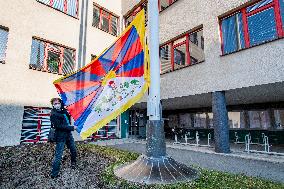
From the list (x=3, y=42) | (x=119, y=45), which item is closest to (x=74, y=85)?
(x=119, y=45)

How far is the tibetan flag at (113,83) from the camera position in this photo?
5.05 m

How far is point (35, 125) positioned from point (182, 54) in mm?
9531

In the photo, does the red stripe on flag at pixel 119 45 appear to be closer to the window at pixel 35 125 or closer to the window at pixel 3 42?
the window at pixel 3 42

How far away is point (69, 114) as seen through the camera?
18.8ft

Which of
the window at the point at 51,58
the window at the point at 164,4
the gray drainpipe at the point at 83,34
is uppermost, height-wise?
the window at the point at 164,4

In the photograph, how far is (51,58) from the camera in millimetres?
11938

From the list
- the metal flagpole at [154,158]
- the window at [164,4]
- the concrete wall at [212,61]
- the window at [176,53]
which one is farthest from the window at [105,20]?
the metal flagpole at [154,158]

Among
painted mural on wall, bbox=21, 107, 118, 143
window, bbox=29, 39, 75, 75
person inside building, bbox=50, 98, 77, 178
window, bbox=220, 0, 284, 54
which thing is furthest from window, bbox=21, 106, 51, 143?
window, bbox=220, 0, 284, 54

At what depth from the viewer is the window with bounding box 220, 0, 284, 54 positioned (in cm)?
773

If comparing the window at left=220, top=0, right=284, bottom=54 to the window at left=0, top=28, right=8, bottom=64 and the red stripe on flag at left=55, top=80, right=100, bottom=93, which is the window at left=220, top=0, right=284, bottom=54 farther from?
the window at left=0, top=28, right=8, bottom=64

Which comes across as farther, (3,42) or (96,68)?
(3,42)

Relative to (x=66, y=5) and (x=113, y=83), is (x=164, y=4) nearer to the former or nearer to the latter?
(x=66, y=5)

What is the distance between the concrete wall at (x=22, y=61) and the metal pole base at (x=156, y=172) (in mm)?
7532

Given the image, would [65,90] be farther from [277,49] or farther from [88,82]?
[277,49]
